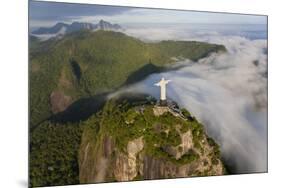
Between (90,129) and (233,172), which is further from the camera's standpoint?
Answer: (233,172)

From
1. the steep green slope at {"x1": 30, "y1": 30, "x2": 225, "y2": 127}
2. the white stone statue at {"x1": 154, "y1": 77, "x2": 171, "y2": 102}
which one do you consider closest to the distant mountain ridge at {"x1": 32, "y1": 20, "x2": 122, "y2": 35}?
the steep green slope at {"x1": 30, "y1": 30, "x2": 225, "y2": 127}

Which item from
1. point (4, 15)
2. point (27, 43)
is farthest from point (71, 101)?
point (4, 15)

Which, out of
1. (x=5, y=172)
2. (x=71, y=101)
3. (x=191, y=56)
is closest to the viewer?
(x=5, y=172)

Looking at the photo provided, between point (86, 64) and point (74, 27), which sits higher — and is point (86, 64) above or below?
below

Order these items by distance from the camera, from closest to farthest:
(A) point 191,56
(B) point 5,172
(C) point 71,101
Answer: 1. (B) point 5,172
2. (C) point 71,101
3. (A) point 191,56

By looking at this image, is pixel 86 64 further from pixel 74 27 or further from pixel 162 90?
pixel 162 90

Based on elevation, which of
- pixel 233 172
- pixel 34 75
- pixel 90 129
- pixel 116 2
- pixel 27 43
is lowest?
pixel 233 172

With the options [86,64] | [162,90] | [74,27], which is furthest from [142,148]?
[74,27]

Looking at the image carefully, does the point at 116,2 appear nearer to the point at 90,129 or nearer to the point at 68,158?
the point at 90,129
